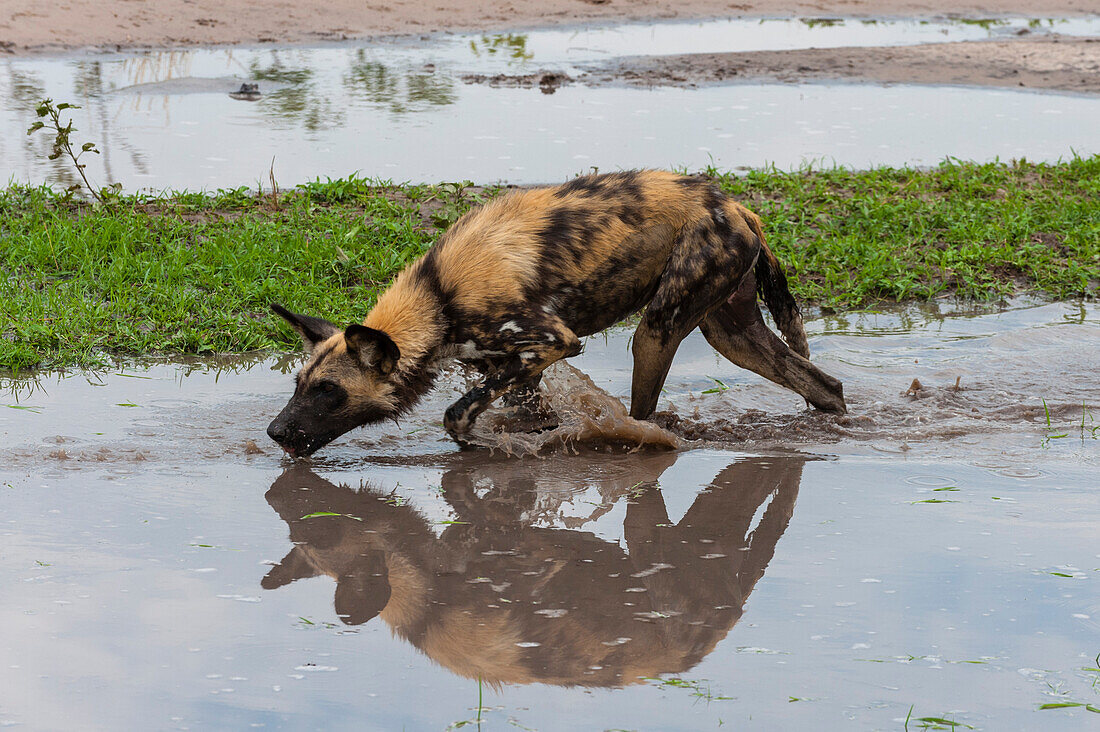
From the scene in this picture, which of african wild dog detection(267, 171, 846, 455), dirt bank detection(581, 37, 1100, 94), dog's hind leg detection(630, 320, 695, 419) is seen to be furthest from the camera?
dirt bank detection(581, 37, 1100, 94)

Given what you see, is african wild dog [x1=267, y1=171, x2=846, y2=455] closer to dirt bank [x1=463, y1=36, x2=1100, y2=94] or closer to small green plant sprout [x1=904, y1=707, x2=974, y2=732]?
small green plant sprout [x1=904, y1=707, x2=974, y2=732]

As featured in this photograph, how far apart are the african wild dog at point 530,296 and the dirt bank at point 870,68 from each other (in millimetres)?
7610

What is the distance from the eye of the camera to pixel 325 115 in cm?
1134

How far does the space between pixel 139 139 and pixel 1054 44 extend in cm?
1166

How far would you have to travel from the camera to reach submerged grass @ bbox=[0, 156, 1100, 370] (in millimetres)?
6672

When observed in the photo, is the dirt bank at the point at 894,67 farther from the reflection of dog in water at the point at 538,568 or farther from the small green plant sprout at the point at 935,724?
the small green plant sprout at the point at 935,724

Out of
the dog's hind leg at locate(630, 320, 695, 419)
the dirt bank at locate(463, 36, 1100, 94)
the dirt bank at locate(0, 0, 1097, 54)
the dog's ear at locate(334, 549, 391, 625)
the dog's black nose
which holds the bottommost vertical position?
the dog's ear at locate(334, 549, 391, 625)

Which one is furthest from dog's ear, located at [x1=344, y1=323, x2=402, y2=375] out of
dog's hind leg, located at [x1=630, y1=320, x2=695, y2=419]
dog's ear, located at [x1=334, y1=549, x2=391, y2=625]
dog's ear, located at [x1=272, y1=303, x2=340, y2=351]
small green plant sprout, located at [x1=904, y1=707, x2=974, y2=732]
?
small green plant sprout, located at [x1=904, y1=707, x2=974, y2=732]

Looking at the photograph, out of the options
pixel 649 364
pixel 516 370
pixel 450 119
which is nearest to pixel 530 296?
pixel 516 370

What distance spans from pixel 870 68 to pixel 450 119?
5.70 meters

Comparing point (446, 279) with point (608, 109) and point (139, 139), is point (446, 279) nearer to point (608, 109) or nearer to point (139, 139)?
point (139, 139)

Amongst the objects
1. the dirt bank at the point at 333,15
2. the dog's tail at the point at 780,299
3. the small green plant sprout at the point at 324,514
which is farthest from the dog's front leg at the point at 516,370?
the dirt bank at the point at 333,15

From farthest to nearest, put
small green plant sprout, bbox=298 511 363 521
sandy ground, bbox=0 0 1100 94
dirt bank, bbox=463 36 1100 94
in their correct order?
sandy ground, bbox=0 0 1100 94 < dirt bank, bbox=463 36 1100 94 < small green plant sprout, bbox=298 511 363 521

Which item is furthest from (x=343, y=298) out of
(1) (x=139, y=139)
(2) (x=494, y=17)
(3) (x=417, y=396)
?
(2) (x=494, y=17)
